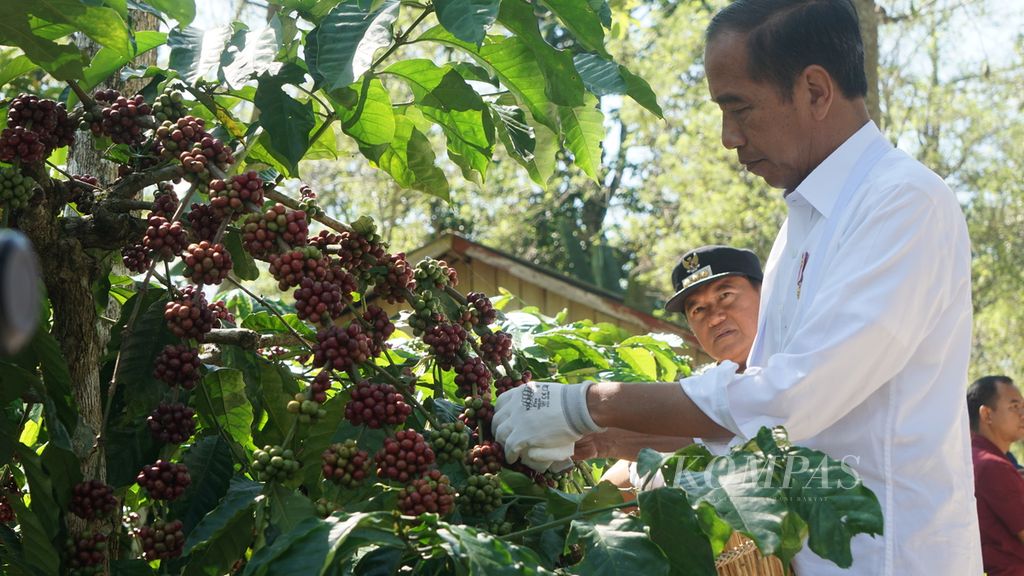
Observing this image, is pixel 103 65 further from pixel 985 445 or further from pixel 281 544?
pixel 985 445

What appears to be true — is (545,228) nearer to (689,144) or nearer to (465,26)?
(689,144)

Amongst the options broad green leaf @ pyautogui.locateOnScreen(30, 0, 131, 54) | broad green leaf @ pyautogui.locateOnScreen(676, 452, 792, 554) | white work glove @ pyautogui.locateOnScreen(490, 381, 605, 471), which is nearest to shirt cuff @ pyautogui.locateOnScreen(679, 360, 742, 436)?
white work glove @ pyautogui.locateOnScreen(490, 381, 605, 471)

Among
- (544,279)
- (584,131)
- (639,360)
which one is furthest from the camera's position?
(544,279)

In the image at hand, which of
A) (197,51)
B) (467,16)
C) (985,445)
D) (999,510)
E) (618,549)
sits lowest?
(999,510)

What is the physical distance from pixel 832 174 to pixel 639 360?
119 cm

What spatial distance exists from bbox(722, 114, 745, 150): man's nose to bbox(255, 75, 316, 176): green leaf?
75cm

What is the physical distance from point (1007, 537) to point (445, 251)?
522cm

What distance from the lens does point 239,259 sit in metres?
2.29

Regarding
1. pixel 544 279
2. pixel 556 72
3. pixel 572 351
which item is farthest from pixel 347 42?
pixel 544 279

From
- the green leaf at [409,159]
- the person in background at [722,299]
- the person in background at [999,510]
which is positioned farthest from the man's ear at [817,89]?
the person in background at [999,510]

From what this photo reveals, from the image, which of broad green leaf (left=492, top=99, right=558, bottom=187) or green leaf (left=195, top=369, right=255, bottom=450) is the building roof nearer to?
broad green leaf (left=492, top=99, right=558, bottom=187)

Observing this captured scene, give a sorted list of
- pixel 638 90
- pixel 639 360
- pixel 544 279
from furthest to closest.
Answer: pixel 544 279, pixel 639 360, pixel 638 90

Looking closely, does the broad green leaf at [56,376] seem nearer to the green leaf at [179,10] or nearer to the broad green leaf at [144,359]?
the broad green leaf at [144,359]

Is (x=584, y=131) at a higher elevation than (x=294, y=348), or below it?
higher
